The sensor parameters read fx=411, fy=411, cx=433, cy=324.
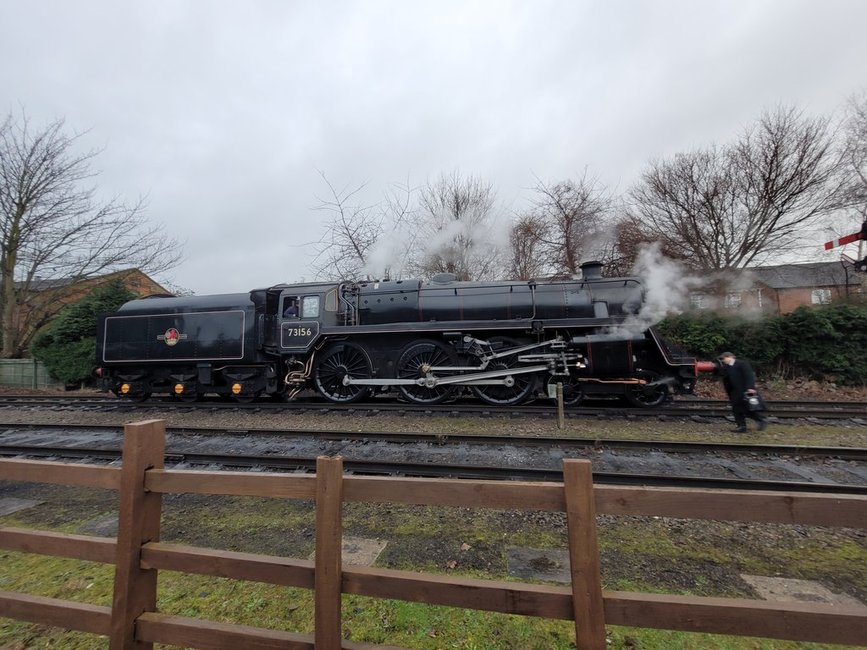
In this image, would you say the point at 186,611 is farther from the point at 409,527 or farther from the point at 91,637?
the point at 409,527

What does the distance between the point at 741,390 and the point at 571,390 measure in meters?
3.14

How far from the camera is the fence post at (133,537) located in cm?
192

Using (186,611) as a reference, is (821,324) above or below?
above

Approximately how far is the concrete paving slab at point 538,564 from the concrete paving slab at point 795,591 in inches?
51.3

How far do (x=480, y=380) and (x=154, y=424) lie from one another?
793 centimetres

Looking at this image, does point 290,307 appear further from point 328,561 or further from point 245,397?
point 328,561

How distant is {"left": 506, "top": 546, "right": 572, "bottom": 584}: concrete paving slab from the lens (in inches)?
121

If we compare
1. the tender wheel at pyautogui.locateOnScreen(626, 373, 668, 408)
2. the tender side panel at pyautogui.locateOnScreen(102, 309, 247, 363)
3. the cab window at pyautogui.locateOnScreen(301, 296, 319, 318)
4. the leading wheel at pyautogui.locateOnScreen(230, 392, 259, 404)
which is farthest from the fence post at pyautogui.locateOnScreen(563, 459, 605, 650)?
the leading wheel at pyautogui.locateOnScreen(230, 392, 259, 404)

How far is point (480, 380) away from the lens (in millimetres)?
9531

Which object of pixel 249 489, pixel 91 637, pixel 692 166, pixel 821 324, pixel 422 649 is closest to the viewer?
pixel 249 489

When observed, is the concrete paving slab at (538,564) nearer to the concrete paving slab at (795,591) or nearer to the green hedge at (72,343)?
the concrete paving slab at (795,591)

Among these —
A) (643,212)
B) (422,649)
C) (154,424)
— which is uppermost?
(643,212)

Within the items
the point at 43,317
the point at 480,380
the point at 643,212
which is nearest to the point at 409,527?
the point at 480,380

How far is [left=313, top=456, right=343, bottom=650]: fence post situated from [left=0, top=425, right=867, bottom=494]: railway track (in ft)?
11.4
